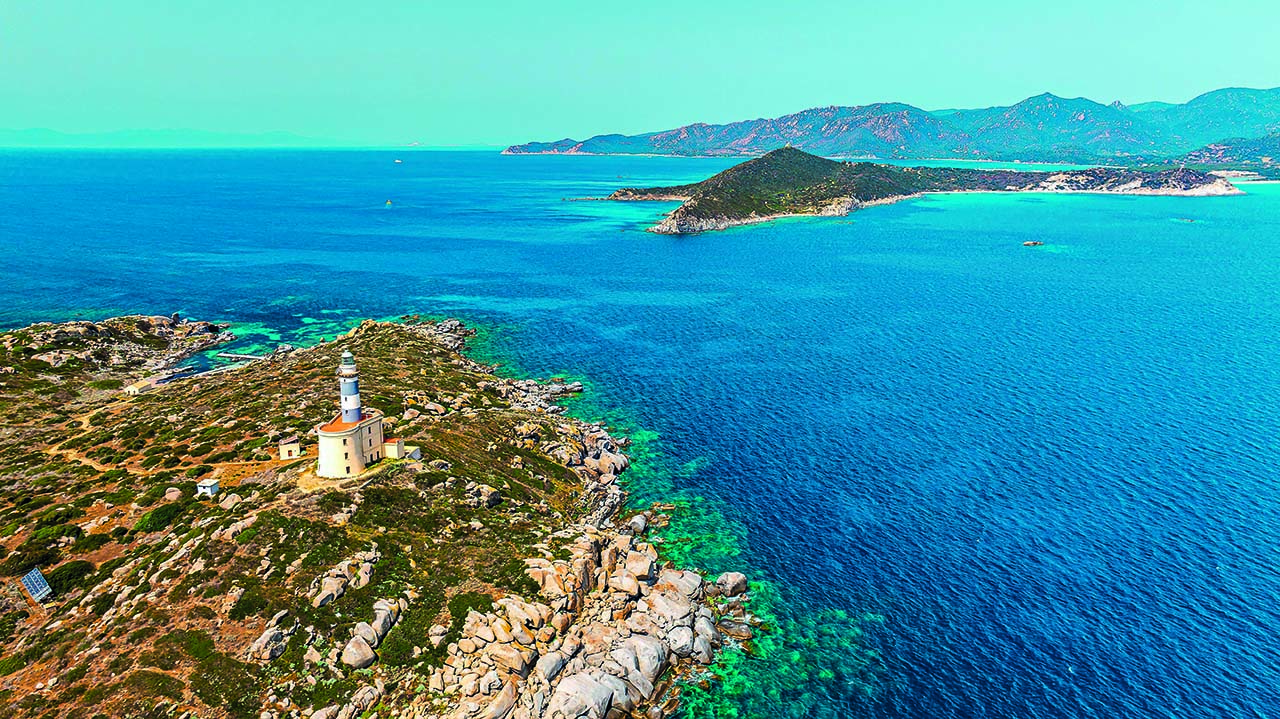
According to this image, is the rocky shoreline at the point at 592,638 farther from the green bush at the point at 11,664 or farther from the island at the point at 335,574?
the green bush at the point at 11,664

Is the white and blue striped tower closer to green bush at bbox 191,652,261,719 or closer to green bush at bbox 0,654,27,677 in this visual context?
green bush at bbox 191,652,261,719

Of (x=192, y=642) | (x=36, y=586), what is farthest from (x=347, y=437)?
(x=36, y=586)

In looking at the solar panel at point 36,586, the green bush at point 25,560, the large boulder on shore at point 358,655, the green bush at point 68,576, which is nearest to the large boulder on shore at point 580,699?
the large boulder on shore at point 358,655

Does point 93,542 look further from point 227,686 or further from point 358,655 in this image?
point 358,655

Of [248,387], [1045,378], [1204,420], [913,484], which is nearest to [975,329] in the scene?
[1045,378]

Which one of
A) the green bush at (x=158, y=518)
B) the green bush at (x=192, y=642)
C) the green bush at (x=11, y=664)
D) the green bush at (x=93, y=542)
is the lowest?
the green bush at (x=11, y=664)

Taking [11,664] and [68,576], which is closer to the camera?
[11,664]

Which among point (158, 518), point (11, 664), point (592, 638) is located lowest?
point (592, 638)

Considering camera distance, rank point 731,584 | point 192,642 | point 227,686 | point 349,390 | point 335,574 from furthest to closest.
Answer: point 349,390 < point 731,584 < point 335,574 < point 192,642 < point 227,686
